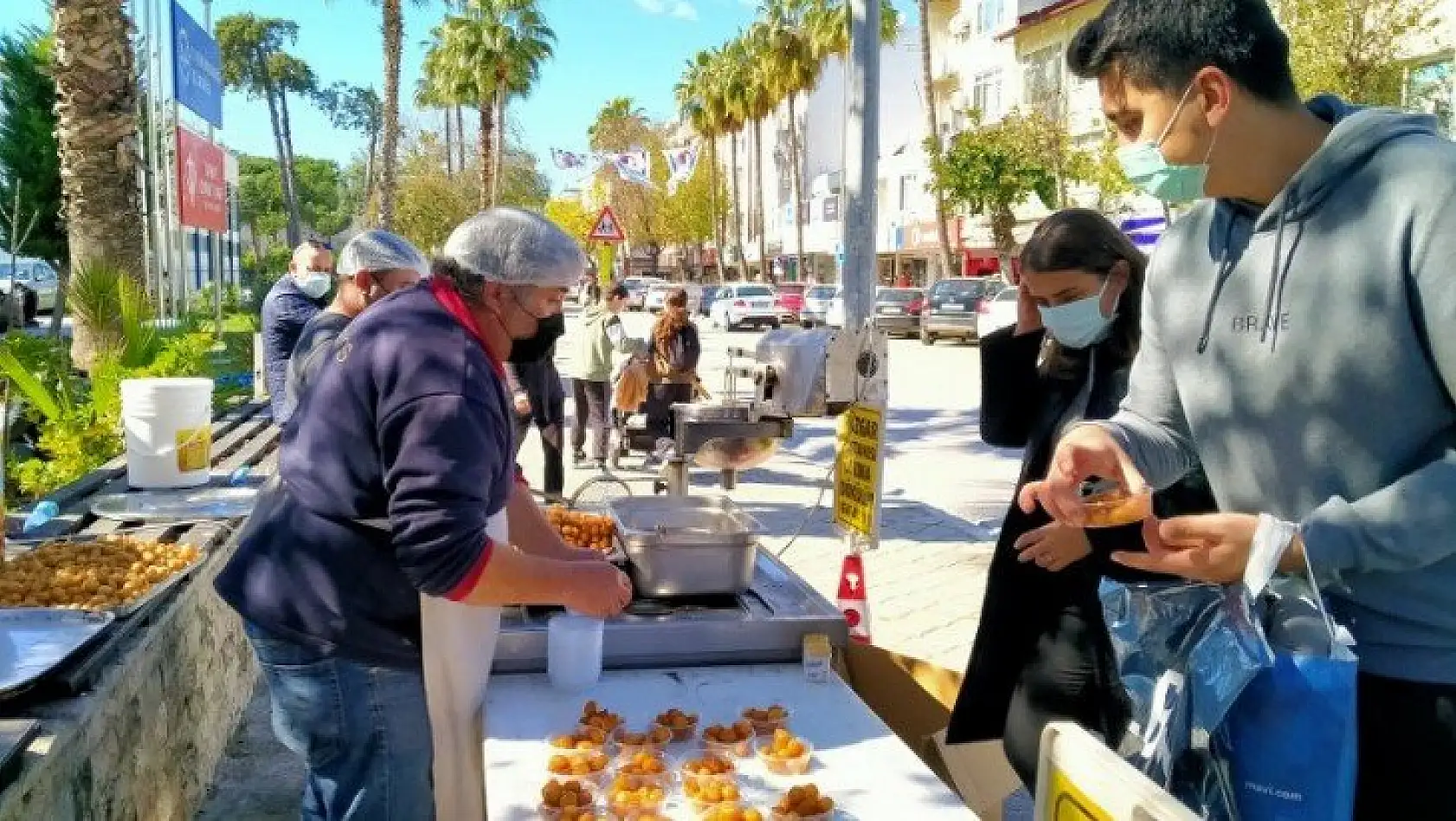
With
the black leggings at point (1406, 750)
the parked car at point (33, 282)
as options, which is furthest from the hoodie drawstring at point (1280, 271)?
the parked car at point (33, 282)

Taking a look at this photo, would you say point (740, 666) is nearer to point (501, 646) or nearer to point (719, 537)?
point (719, 537)

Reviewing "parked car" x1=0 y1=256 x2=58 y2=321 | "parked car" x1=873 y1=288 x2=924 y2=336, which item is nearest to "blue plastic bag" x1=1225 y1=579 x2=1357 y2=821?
"parked car" x1=0 y1=256 x2=58 y2=321

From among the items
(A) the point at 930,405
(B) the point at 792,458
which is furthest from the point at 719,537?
(A) the point at 930,405

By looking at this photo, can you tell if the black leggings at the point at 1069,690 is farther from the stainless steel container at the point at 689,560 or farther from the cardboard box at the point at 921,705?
the stainless steel container at the point at 689,560

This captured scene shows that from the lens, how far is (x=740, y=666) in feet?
8.66

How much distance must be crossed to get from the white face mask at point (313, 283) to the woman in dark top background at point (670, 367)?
3879mm

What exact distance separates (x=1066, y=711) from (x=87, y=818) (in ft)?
7.18

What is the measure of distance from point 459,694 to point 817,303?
2971 centimetres

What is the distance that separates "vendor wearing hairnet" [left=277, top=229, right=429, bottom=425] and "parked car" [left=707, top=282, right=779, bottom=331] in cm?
2848

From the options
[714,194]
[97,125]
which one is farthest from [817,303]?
[714,194]

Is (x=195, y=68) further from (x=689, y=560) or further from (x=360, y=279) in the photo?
(x=689, y=560)

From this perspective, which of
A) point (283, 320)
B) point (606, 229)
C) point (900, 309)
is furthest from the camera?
point (900, 309)

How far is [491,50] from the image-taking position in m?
34.8

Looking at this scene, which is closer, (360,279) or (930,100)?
(360,279)
